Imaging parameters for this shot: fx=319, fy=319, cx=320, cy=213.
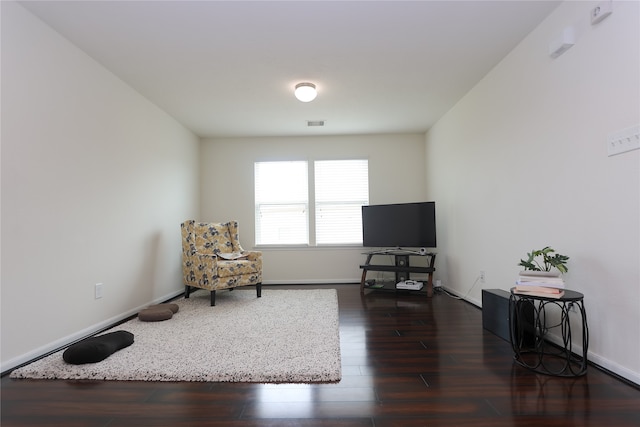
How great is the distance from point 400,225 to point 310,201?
4.96 feet

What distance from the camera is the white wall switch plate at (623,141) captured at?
171 centimetres

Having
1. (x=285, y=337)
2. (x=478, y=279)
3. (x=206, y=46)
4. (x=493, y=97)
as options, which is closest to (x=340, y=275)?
(x=478, y=279)

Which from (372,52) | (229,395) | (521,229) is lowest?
(229,395)

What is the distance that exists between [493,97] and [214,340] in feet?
11.0

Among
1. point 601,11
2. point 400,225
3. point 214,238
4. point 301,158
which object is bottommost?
point 214,238

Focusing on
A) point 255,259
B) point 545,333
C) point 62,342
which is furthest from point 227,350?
point 545,333

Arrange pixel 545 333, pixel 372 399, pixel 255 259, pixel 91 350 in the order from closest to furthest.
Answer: pixel 372 399 → pixel 91 350 → pixel 545 333 → pixel 255 259

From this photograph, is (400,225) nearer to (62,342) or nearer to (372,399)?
(372,399)

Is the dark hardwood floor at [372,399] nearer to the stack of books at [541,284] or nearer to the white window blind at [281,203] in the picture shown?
the stack of books at [541,284]

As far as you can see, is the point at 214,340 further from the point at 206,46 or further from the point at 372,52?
the point at 372,52

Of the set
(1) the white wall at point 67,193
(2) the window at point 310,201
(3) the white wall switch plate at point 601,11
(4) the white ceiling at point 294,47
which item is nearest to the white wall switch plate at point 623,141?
(3) the white wall switch plate at point 601,11

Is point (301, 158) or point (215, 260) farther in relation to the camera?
point (301, 158)

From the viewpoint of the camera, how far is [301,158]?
524 centimetres

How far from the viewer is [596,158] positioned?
197cm
